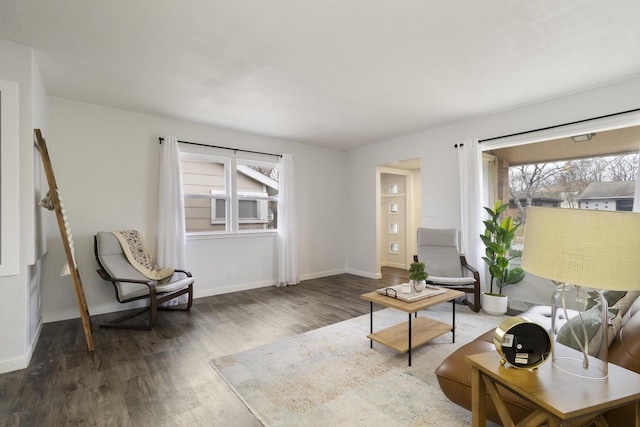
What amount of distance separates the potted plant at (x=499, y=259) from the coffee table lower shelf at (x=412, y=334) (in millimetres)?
1144

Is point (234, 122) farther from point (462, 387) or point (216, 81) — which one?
point (462, 387)

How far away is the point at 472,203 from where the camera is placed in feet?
13.7

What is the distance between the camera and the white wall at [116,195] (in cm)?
351

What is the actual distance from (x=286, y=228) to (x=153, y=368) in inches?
119

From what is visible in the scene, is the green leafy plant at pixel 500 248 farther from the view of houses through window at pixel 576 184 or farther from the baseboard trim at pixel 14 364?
the baseboard trim at pixel 14 364

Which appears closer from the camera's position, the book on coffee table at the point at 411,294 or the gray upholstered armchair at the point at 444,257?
the book on coffee table at the point at 411,294

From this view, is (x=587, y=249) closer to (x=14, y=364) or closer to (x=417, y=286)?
(x=417, y=286)

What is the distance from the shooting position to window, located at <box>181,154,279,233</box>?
458 centimetres

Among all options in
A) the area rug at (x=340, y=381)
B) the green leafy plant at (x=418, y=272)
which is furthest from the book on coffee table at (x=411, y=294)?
the area rug at (x=340, y=381)

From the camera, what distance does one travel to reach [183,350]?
2.74 meters

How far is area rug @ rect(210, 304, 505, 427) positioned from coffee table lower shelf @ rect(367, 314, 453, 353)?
110 mm

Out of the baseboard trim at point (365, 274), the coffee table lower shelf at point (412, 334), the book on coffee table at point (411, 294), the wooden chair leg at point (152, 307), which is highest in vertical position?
the book on coffee table at point (411, 294)

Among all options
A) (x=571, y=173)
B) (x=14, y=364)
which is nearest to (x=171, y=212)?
(x=14, y=364)

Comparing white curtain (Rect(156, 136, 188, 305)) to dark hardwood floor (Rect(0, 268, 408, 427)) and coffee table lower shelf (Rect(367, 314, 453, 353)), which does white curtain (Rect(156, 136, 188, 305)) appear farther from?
coffee table lower shelf (Rect(367, 314, 453, 353))
